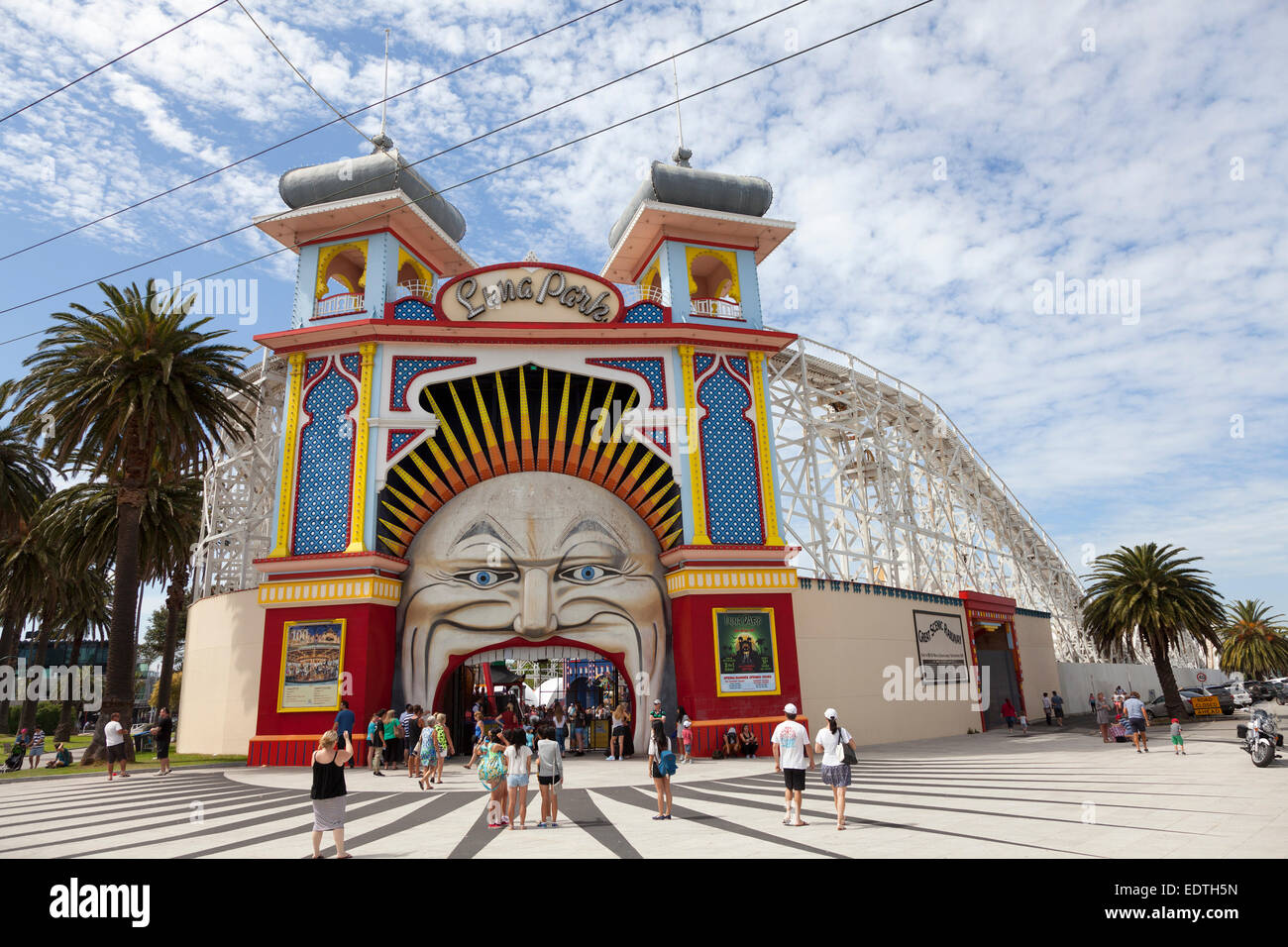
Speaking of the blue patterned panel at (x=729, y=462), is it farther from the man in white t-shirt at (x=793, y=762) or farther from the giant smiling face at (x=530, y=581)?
the man in white t-shirt at (x=793, y=762)

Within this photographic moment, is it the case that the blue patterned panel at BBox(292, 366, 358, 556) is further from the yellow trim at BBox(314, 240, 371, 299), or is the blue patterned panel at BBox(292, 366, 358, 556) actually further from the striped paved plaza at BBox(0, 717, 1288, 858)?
the striped paved plaza at BBox(0, 717, 1288, 858)

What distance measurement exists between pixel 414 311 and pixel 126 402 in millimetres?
9696

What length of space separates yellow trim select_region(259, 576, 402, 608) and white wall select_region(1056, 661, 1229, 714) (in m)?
35.5

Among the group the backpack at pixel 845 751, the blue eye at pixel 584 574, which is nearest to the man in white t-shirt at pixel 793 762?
the backpack at pixel 845 751

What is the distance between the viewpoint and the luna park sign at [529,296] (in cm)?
2694

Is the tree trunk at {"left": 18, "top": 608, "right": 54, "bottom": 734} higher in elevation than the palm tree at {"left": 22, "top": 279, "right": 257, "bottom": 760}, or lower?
lower

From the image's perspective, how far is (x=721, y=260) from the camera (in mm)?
30391

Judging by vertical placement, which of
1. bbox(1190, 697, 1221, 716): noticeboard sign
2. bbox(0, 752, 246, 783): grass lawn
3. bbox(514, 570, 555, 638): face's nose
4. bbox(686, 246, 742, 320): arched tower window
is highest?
bbox(686, 246, 742, 320): arched tower window

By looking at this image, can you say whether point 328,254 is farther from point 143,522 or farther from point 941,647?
point 941,647

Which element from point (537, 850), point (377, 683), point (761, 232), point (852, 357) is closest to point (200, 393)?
point (377, 683)

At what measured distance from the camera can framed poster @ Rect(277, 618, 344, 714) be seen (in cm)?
2353

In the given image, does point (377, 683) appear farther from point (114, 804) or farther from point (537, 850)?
point (537, 850)

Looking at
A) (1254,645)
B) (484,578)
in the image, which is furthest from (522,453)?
(1254,645)

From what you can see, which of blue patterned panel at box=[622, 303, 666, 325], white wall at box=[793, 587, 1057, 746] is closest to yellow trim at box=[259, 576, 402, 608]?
blue patterned panel at box=[622, 303, 666, 325]
